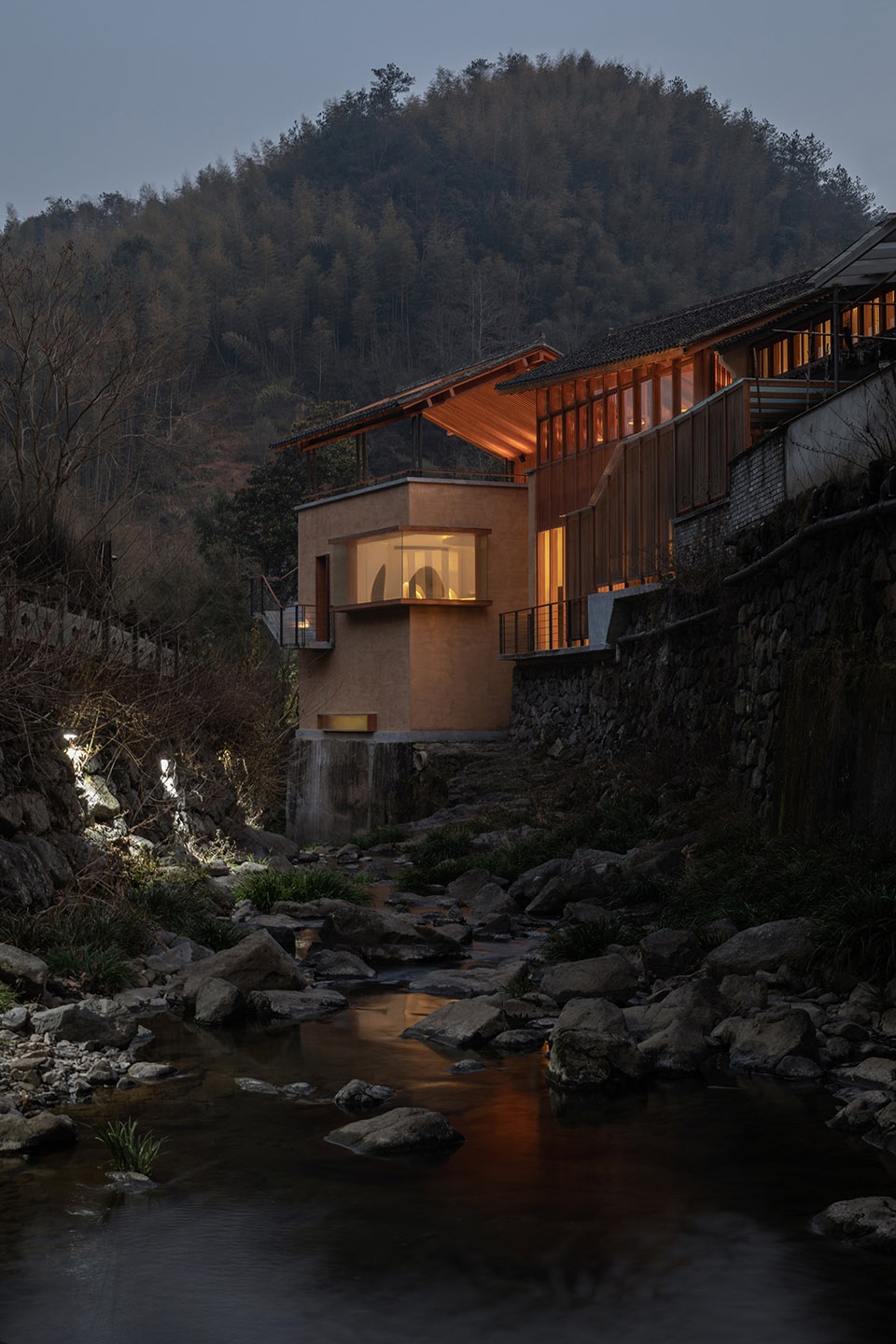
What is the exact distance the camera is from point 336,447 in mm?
54594

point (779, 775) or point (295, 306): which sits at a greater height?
point (295, 306)

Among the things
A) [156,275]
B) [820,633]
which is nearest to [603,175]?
[156,275]

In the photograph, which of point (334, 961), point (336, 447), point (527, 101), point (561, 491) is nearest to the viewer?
point (334, 961)

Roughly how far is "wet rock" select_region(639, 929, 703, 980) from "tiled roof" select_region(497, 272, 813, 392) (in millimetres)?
17253

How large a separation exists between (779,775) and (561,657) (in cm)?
1604

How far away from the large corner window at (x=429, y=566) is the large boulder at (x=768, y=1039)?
2544cm

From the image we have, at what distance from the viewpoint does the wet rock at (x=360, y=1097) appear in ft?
29.7

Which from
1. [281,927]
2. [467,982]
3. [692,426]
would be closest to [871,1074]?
[467,982]

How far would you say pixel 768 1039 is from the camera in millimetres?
9773

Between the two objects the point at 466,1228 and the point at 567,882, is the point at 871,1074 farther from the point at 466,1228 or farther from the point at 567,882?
the point at 567,882

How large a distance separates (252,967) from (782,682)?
7.53m

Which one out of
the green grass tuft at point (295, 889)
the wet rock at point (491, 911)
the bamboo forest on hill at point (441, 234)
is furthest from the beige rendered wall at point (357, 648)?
the bamboo forest on hill at point (441, 234)

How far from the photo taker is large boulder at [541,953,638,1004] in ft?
38.4

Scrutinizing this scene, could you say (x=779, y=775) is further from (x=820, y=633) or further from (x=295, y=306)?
(x=295, y=306)
